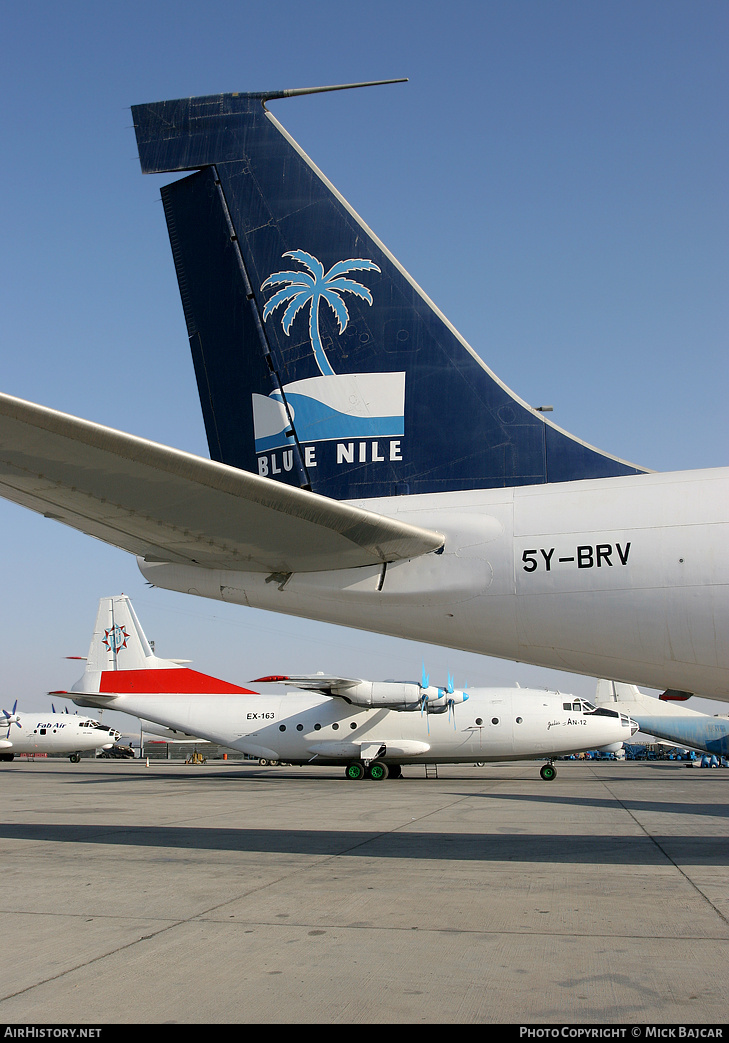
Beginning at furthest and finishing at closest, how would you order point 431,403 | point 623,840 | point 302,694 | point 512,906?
point 302,694
point 623,840
point 431,403
point 512,906

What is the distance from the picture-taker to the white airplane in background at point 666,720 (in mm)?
53125

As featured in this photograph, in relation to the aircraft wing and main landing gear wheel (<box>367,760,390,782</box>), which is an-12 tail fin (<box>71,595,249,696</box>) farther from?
the aircraft wing

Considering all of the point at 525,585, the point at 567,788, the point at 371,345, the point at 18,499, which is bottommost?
the point at 567,788

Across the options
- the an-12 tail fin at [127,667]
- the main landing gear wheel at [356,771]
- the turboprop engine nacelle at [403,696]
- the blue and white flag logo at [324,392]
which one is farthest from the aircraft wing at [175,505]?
the an-12 tail fin at [127,667]

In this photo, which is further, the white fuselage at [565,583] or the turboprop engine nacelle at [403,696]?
the turboprop engine nacelle at [403,696]

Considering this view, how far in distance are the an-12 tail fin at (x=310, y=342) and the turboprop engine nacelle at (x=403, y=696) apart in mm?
18034

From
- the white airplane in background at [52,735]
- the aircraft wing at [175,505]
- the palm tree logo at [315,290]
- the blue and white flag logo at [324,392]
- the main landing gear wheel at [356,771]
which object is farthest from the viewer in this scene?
the white airplane in background at [52,735]

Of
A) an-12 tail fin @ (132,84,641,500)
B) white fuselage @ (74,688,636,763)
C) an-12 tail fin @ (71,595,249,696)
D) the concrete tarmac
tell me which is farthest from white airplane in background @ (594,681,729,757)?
an-12 tail fin @ (132,84,641,500)

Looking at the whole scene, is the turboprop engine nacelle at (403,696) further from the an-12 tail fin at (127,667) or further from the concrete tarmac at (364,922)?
the concrete tarmac at (364,922)

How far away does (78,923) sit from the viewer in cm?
545

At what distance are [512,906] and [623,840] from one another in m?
4.88
